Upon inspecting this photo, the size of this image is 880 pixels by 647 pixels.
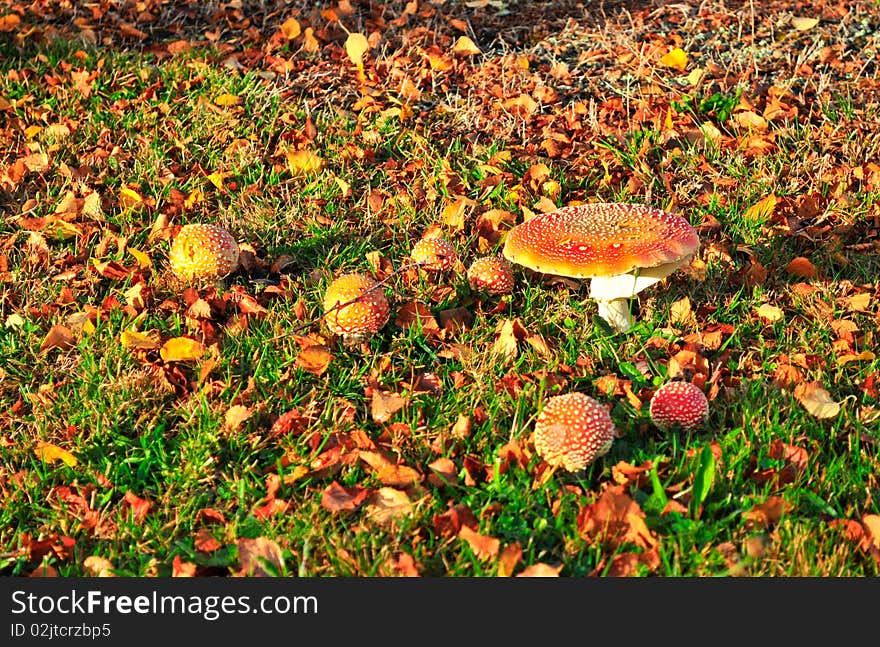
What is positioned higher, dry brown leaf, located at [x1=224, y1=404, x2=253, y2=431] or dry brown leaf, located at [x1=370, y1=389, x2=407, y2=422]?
dry brown leaf, located at [x1=224, y1=404, x2=253, y2=431]

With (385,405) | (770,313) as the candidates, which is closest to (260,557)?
(385,405)

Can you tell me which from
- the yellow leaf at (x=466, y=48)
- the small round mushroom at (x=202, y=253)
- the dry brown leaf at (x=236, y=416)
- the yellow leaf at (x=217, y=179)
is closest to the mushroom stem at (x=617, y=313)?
the dry brown leaf at (x=236, y=416)

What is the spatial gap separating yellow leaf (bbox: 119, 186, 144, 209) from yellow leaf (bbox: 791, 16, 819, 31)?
4288 mm

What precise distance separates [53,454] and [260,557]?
3.20ft

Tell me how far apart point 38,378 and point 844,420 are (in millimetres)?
3149

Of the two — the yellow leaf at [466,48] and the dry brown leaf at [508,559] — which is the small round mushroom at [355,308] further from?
the yellow leaf at [466,48]

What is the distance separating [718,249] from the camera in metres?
4.36

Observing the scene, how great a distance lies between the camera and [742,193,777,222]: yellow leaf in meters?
4.57

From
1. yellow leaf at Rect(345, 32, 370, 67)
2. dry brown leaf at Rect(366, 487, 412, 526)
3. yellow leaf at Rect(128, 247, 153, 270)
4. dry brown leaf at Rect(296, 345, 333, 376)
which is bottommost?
dry brown leaf at Rect(366, 487, 412, 526)

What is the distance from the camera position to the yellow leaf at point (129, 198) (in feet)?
15.6

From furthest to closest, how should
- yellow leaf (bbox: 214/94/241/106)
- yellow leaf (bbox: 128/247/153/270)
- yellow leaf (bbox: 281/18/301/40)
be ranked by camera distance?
yellow leaf (bbox: 281/18/301/40), yellow leaf (bbox: 214/94/241/106), yellow leaf (bbox: 128/247/153/270)

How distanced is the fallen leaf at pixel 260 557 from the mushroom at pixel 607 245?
1458 mm

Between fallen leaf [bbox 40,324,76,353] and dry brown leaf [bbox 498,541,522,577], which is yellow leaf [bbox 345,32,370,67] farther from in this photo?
dry brown leaf [bbox 498,541,522,577]

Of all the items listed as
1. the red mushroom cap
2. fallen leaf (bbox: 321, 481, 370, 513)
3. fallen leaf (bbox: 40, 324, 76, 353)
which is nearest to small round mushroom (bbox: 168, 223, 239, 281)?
fallen leaf (bbox: 40, 324, 76, 353)
